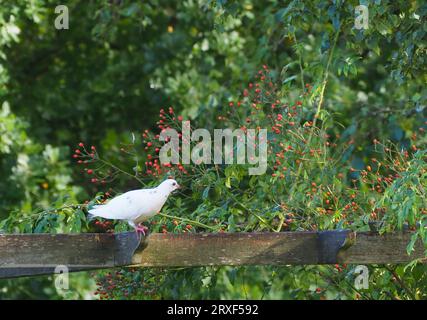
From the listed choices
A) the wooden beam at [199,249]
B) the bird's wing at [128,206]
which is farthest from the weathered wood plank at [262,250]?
the bird's wing at [128,206]

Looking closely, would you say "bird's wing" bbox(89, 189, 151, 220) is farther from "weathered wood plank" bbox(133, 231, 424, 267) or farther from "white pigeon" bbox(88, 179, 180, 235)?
"weathered wood plank" bbox(133, 231, 424, 267)

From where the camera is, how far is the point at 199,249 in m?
3.53

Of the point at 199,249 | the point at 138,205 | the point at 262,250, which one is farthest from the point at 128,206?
the point at 262,250

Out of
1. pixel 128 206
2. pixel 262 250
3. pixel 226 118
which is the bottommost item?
pixel 262 250

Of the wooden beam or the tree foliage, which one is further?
the tree foliage

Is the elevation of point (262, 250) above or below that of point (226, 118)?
below

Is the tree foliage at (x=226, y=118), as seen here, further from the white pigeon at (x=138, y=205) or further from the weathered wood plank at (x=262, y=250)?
the white pigeon at (x=138, y=205)

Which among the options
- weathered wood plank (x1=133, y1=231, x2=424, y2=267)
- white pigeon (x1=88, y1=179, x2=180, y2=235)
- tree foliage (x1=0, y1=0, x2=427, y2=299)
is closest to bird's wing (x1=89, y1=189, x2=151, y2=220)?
white pigeon (x1=88, y1=179, x2=180, y2=235)

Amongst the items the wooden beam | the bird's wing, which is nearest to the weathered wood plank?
the wooden beam

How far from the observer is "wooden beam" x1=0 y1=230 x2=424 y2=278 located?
3461 mm

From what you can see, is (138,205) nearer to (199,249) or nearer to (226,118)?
(199,249)

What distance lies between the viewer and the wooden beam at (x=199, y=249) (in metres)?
3.46

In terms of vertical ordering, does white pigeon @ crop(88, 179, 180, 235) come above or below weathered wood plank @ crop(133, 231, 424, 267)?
above
